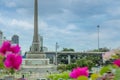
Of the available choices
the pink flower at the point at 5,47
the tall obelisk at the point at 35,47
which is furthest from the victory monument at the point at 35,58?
the pink flower at the point at 5,47

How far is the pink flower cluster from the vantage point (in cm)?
357

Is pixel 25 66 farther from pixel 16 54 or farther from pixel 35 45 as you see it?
pixel 16 54

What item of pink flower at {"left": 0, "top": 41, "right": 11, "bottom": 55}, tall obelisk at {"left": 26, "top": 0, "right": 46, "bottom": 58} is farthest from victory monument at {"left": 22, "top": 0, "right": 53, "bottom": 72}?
pink flower at {"left": 0, "top": 41, "right": 11, "bottom": 55}

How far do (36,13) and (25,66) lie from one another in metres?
11.3

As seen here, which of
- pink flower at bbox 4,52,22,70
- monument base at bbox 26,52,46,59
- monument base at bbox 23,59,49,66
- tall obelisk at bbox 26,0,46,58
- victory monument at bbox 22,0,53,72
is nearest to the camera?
pink flower at bbox 4,52,22,70

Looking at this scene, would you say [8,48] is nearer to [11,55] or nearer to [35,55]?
[11,55]

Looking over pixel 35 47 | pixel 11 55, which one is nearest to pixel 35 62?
pixel 35 47

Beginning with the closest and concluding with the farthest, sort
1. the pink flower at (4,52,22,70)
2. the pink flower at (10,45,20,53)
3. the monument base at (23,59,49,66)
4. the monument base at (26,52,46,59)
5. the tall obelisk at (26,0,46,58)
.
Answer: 1. the pink flower at (4,52,22,70)
2. the pink flower at (10,45,20,53)
3. the monument base at (23,59,49,66)
4. the monument base at (26,52,46,59)
5. the tall obelisk at (26,0,46,58)

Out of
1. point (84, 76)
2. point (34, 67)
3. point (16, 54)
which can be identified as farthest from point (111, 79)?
point (34, 67)

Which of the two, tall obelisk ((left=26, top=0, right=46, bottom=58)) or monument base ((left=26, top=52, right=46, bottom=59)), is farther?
tall obelisk ((left=26, top=0, right=46, bottom=58))

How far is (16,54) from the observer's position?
3643mm

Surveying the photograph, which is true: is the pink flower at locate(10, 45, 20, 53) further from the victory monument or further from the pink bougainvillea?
Result: the victory monument

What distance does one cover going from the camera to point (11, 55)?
3623 mm

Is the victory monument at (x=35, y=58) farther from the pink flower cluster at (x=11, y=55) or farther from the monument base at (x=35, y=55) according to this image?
the pink flower cluster at (x=11, y=55)
